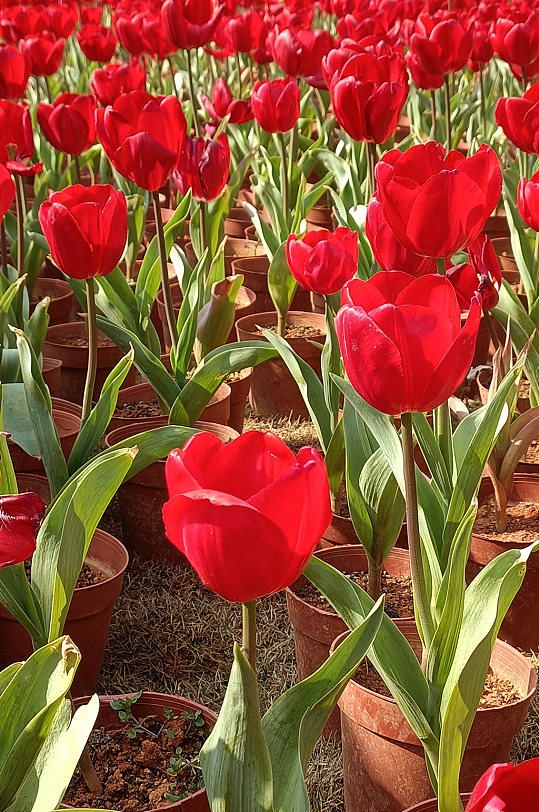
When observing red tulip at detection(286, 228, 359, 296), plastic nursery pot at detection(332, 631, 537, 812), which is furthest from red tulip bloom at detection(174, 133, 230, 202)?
plastic nursery pot at detection(332, 631, 537, 812)

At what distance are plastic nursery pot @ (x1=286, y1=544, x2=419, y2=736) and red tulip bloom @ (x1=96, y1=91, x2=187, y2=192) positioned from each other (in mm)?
844

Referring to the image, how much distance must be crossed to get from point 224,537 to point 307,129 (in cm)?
417

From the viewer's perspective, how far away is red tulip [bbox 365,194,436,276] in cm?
151

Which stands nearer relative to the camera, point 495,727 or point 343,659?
point 343,659

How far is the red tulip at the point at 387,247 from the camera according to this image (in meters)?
1.51

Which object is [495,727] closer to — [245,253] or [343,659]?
[343,659]

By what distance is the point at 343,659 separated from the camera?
1033mm

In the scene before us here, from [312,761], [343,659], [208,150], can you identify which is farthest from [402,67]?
[343,659]

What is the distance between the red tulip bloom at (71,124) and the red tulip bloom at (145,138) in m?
0.48

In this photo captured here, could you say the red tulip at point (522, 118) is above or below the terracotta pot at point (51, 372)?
above

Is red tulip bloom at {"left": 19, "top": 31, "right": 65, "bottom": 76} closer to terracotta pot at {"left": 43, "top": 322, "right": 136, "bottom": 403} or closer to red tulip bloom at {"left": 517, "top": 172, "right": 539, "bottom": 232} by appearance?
terracotta pot at {"left": 43, "top": 322, "right": 136, "bottom": 403}

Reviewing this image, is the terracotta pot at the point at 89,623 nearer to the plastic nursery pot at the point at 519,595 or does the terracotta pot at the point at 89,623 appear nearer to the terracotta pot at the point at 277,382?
the plastic nursery pot at the point at 519,595

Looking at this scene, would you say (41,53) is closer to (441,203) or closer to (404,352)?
(441,203)

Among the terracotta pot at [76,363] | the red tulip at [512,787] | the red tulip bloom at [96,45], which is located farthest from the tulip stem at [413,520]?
the red tulip bloom at [96,45]
